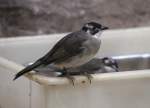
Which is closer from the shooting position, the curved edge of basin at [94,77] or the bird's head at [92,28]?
the curved edge of basin at [94,77]

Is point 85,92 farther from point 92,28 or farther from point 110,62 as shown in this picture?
point 110,62

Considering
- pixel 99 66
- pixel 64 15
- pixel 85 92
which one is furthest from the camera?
pixel 64 15

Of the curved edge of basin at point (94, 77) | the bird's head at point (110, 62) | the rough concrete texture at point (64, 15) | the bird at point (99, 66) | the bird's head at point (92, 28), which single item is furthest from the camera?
the rough concrete texture at point (64, 15)

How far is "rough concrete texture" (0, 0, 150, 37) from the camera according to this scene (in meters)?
3.31

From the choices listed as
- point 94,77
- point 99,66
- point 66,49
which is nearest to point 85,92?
point 94,77

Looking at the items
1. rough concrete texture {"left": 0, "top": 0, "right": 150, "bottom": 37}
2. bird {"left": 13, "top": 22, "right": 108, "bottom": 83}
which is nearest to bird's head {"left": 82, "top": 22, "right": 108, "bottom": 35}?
bird {"left": 13, "top": 22, "right": 108, "bottom": 83}

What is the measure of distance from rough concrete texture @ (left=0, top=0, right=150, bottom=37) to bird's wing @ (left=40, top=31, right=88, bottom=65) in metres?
1.10

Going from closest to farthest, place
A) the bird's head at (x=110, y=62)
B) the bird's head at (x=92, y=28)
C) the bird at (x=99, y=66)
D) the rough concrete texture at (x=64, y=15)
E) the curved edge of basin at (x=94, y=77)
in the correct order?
1. the curved edge of basin at (x=94, y=77)
2. the bird's head at (x=92, y=28)
3. the bird at (x=99, y=66)
4. the bird's head at (x=110, y=62)
5. the rough concrete texture at (x=64, y=15)

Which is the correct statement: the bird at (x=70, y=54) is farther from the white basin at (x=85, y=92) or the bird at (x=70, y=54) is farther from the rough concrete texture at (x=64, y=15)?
the rough concrete texture at (x=64, y=15)

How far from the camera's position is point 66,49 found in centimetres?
212

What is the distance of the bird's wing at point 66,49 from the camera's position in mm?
2092

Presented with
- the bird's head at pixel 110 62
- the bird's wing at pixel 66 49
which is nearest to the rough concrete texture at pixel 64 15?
the bird's head at pixel 110 62

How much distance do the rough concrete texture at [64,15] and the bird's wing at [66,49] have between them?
1.10 m

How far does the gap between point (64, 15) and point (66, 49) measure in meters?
1.33
